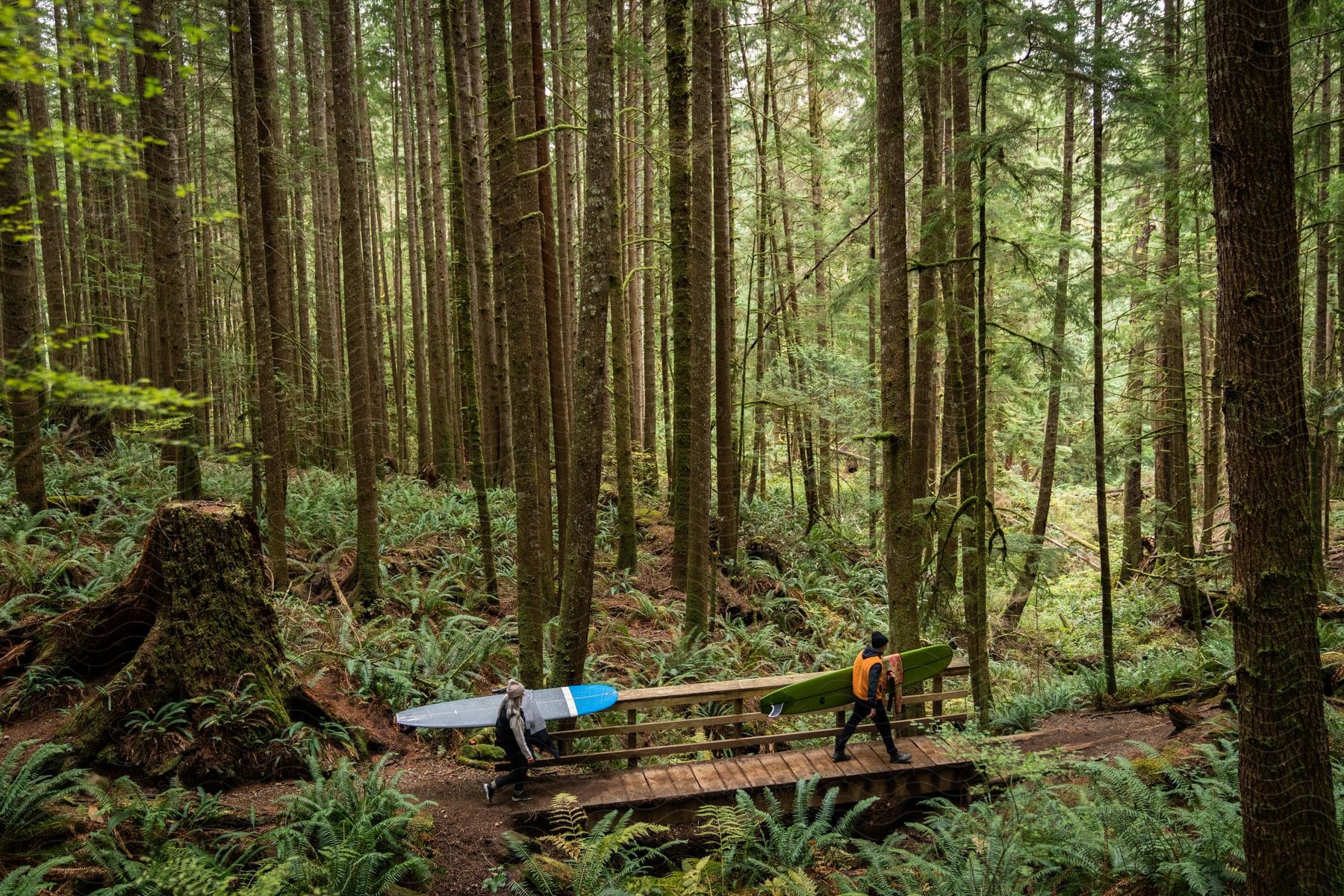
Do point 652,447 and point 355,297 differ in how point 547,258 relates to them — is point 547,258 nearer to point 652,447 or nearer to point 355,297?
point 355,297

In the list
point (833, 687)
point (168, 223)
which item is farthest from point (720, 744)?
point (168, 223)

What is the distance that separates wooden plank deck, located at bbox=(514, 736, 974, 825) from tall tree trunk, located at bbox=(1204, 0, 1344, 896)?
149 inches

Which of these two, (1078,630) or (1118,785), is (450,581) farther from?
(1078,630)

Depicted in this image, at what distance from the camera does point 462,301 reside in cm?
1500

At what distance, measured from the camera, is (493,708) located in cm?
739

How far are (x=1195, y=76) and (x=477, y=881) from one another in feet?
43.6

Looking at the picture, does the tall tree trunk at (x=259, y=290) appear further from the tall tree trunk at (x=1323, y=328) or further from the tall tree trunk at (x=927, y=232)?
the tall tree trunk at (x=1323, y=328)

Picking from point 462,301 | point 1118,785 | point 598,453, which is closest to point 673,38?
point 598,453

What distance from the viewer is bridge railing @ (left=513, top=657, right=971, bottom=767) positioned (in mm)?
7535

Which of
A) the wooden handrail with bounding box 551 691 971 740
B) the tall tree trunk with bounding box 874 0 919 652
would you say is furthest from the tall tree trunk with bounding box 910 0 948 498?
the wooden handrail with bounding box 551 691 971 740

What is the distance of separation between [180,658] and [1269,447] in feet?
27.9

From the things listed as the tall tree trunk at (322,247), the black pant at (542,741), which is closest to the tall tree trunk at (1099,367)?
the black pant at (542,741)

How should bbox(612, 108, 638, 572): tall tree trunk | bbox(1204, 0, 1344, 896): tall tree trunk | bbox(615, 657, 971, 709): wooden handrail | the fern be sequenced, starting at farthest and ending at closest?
bbox(612, 108, 638, 572): tall tree trunk
bbox(615, 657, 971, 709): wooden handrail
the fern
bbox(1204, 0, 1344, 896): tall tree trunk

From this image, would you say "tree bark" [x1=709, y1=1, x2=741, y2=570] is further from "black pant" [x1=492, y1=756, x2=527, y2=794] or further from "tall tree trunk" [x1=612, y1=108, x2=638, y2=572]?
"black pant" [x1=492, y1=756, x2=527, y2=794]
